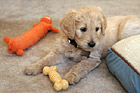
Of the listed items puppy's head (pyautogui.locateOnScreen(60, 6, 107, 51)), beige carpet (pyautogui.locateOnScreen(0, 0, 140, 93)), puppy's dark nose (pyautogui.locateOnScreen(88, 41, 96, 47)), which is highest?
puppy's head (pyautogui.locateOnScreen(60, 6, 107, 51))

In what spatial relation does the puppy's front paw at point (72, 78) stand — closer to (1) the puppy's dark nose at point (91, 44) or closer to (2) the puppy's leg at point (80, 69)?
(2) the puppy's leg at point (80, 69)

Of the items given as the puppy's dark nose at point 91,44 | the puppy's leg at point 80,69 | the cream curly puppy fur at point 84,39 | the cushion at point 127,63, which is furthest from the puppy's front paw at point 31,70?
the cushion at point 127,63

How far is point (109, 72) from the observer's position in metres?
2.31

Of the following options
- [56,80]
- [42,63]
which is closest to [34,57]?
[42,63]

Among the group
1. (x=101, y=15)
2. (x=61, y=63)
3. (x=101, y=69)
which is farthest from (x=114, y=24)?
(x=61, y=63)

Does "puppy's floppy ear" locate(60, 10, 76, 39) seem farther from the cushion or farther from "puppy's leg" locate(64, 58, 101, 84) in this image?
the cushion

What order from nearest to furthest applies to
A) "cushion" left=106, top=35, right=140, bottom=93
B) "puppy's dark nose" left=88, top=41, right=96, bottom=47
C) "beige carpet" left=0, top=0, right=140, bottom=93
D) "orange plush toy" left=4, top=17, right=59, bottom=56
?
1. "cushion" left=106, top=35, right=140, bottom=93
2. "beige carpet" left=0, top=0, right=140, bottom=93
3. "puppy's dark nose" left=88, top=41, right=96, bottom=47
4. "orange plush toy" left=4, top=17, right=59, bottom=56

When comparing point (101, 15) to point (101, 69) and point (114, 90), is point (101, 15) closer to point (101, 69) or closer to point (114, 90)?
point (101, 69)

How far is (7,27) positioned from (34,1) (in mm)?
2079

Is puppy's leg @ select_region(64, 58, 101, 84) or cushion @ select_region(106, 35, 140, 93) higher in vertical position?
cushion @ select_region(106, 35, 140, 93)

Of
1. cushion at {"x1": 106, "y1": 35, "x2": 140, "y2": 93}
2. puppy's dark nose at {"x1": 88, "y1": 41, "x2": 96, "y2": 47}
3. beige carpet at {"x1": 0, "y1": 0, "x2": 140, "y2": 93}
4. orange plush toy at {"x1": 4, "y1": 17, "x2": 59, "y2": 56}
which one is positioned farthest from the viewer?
orange plush toy at {"x1": 4, "y1": 17, "x2": 59, "y2": 56}

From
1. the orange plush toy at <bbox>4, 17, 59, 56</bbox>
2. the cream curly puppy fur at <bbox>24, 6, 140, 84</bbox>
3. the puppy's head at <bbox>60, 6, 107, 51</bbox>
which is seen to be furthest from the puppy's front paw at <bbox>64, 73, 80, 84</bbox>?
the orange plush toy at <bbox>4, 17, 59, 56</bbox>

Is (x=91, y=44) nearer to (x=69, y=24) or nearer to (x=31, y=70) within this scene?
(x=69, y=24)

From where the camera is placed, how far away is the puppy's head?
7.00 feet
